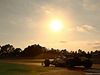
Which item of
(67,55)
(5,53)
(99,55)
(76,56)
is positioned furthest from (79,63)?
(5,53)

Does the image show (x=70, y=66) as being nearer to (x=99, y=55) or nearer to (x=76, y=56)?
(x=76, y=56)

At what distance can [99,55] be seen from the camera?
86.7 ft

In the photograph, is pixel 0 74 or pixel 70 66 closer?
pixel 0 74

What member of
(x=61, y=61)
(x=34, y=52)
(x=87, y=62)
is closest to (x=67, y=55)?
(x=61, y=61)

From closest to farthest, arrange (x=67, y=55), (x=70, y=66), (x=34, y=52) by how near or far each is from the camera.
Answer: (x=70, y=66) → (x=67, y=55) → (x=34, y=52)

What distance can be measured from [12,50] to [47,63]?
96.6 metres

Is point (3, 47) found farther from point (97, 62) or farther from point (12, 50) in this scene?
point (97, 62)

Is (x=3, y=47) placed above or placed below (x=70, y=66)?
above

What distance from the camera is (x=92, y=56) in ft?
90.2

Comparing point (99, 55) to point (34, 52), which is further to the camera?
point (34, 52)

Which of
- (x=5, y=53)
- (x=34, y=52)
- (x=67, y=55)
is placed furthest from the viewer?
(x=5, y=53)

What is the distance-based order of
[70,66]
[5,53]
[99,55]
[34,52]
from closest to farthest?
[70,66]
[99,55]
[34,52]
[5,53]

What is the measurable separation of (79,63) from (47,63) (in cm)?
568

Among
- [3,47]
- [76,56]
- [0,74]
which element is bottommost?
[0,74]
